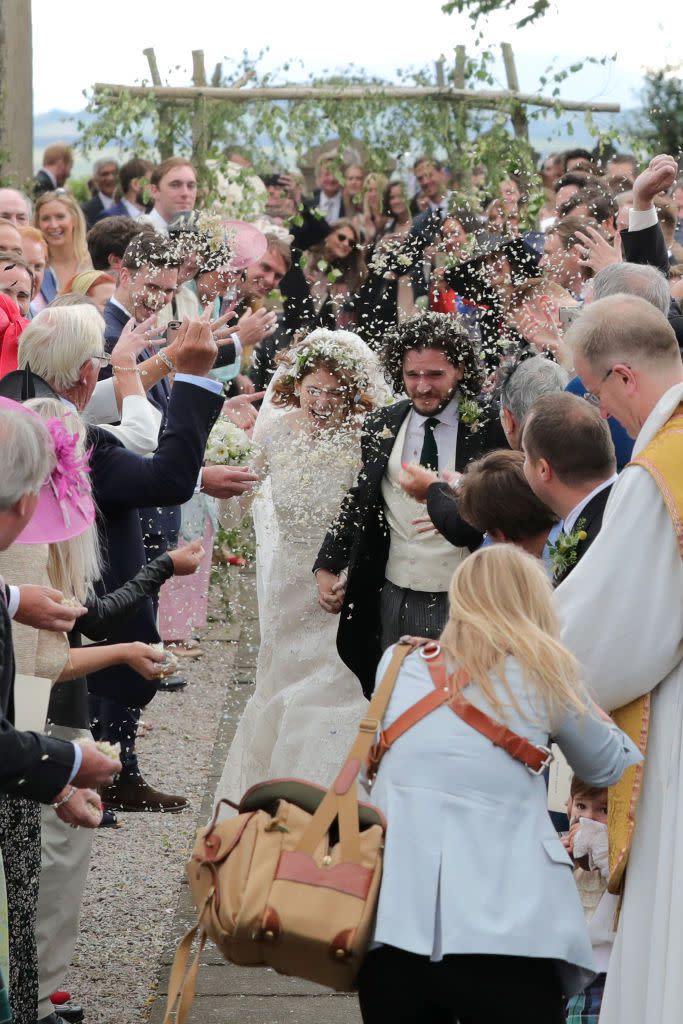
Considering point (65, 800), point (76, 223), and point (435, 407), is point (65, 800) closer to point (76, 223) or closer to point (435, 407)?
point (435, 407)

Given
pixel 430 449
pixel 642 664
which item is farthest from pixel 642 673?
pixel 430 449

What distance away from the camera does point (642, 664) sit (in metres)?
3.56

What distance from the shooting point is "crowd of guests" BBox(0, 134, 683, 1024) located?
12.1ft

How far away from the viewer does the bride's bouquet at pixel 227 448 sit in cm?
602

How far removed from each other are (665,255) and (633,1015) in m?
3.38

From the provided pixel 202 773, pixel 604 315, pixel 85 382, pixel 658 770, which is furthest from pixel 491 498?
pixel 202 773

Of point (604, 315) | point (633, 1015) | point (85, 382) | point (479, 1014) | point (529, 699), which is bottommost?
point (633, 1015)

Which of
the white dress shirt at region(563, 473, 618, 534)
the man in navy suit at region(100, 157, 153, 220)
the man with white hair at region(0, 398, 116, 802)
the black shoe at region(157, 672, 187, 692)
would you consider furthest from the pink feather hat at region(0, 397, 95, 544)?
the man in navy suit at region(100, 157, 153, 220)

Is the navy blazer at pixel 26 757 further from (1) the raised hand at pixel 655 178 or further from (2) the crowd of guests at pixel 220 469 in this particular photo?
(1) the raised hand at pixel 655 178

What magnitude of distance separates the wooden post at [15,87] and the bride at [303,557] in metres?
5.24

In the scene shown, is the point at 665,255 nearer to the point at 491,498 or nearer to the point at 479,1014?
the point at 491,498

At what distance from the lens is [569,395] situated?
416 cm

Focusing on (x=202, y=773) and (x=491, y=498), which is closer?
(x=491, y=498)

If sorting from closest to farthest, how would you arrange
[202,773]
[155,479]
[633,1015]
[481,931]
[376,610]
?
[481,931], [633,1015], [155,479], [376,610], [202,773]
